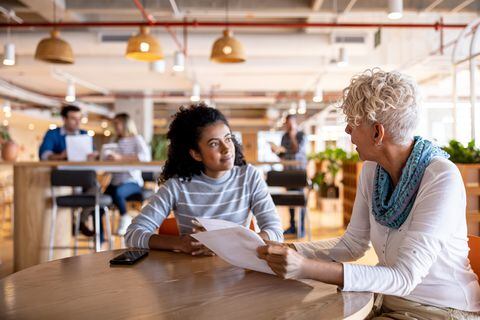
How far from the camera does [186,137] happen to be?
220 cm

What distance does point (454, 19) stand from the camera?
8.16m

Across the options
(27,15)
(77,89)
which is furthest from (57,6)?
(77,89)

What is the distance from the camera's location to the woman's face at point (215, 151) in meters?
2.07

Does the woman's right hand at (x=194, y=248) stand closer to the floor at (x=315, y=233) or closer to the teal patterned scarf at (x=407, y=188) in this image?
the teal patterned scarf at (x=407, y=188)

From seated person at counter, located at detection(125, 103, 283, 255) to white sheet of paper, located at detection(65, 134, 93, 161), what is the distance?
9.98 feet

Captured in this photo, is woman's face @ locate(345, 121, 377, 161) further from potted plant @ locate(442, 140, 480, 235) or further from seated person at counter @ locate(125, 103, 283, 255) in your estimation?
potted plant @ locate(442, 140, 480, 235)

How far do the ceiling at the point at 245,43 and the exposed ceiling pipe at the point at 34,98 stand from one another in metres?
0.23

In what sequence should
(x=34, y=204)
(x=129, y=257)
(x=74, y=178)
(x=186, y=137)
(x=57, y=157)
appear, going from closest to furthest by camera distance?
(x=129, y=257) < (x=186, y=137) < (x=74, y=178) < (x=34, y=204) < (x=57, y=157)

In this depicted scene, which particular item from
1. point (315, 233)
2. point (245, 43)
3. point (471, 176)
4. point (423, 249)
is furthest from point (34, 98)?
point (423, 249)

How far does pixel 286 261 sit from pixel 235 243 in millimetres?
177

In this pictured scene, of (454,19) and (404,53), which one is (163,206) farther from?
(404,53)

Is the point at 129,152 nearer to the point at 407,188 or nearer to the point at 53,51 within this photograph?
the point at 53,51

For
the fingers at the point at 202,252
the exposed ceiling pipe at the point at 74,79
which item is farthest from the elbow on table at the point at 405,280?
the exposed ceiling pipe at the point at 74,79

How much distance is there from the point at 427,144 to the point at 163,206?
3.40 ft
